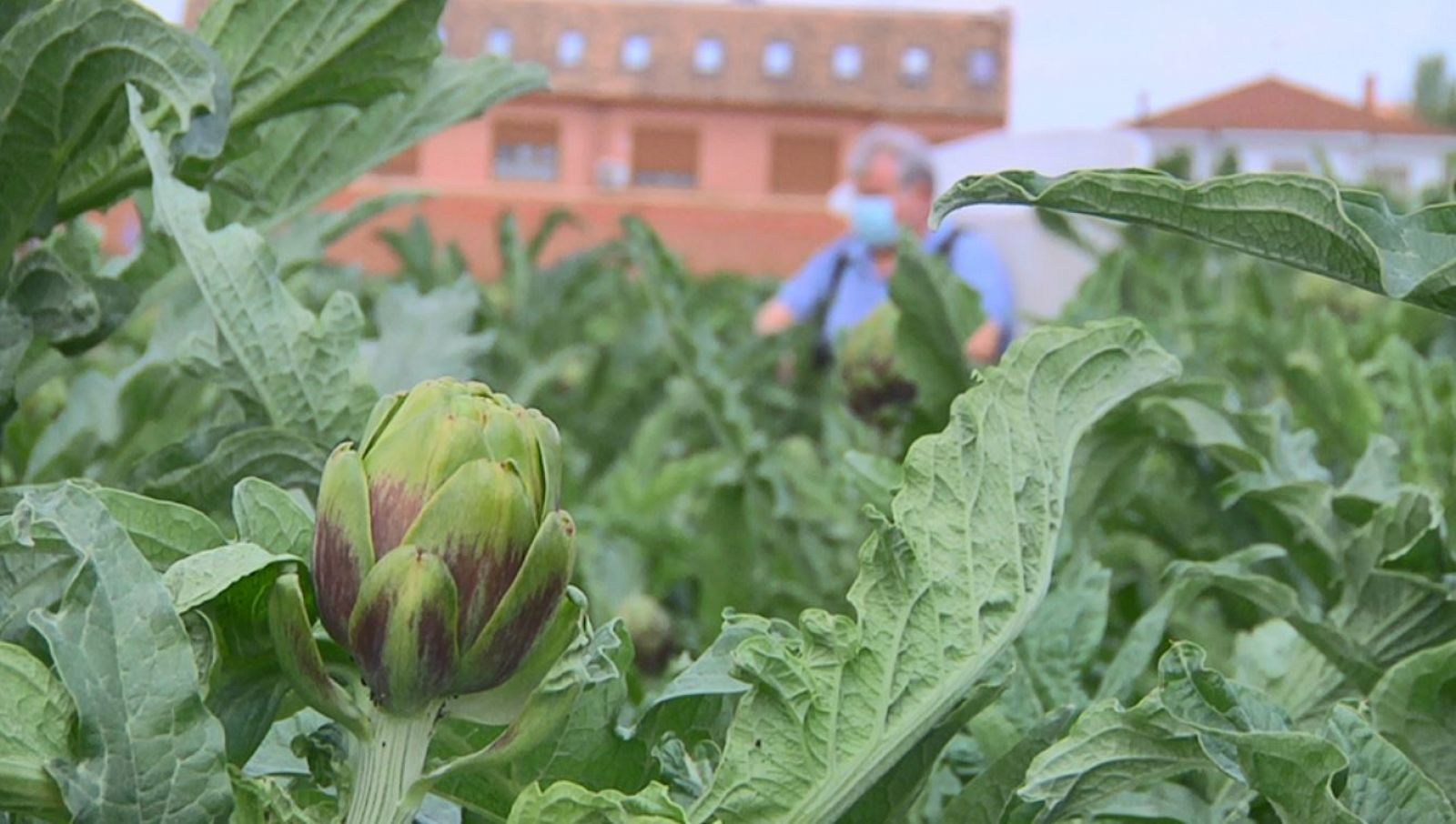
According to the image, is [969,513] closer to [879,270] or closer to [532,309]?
[532,309]

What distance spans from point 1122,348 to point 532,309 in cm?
195

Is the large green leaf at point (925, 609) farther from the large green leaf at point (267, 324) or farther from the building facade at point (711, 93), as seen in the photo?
the building facade at point (711, 93)

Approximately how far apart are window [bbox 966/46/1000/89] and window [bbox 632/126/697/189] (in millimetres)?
3121

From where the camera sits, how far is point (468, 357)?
765 mm

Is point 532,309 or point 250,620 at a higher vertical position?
point 250,620

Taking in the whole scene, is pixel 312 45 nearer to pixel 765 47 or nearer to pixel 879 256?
pixel 879 256

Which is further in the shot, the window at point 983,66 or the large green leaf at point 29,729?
the window at point 983,66

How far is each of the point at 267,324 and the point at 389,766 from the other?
7.9 inches

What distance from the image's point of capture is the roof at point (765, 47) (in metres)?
18.9

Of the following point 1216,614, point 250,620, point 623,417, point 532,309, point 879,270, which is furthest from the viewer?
point 879,270

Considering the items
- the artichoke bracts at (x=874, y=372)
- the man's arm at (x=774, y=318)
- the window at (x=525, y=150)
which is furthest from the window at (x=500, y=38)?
the artichoke bracts at (x=874, y=372)

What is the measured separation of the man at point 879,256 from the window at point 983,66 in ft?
52.4

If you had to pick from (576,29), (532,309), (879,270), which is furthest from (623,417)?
(576,29)

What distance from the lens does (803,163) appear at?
18.8m
